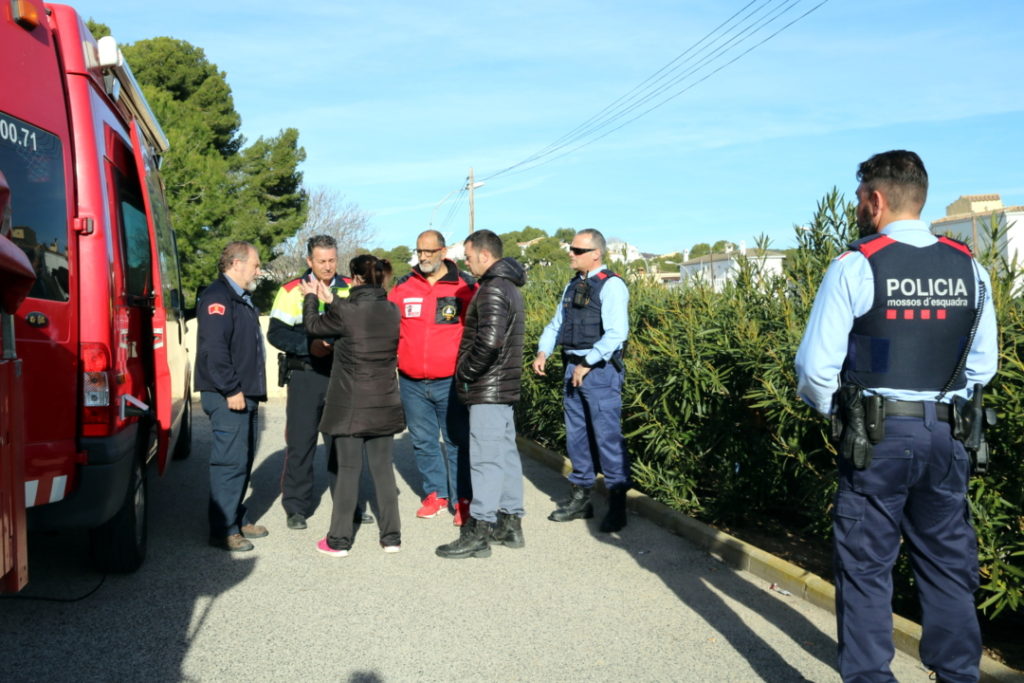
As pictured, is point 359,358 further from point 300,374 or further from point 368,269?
point 300,374

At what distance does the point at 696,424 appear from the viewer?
21.4ft

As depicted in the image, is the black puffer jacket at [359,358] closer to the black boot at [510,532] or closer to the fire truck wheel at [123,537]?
the black boot at [510,532]

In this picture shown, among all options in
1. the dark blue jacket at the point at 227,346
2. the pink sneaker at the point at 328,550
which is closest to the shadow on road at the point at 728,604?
the pink sneaker at the point at 328,550

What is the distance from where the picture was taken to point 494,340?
5.75 metres

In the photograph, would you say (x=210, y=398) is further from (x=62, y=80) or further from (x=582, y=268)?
(x=582, y=268)

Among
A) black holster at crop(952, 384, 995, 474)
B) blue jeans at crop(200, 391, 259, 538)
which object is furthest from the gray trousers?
black holster at crop(952, 384, 995, 474)

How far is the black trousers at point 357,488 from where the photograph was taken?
5.91 meters

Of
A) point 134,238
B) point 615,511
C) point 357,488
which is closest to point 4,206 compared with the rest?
point 134,238

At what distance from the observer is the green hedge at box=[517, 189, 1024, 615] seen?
414 cm

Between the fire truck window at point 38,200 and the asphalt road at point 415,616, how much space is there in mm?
1611

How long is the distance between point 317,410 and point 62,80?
2.73 meters

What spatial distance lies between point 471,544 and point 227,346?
1.93 m

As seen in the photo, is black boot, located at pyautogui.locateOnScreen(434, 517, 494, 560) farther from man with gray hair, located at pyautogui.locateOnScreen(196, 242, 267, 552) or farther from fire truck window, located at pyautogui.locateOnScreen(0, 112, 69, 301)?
fire truck window, located at pyautogui.locateOnScreen(0, 112, 69, 301)

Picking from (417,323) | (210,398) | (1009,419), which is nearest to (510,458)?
(417,323)
